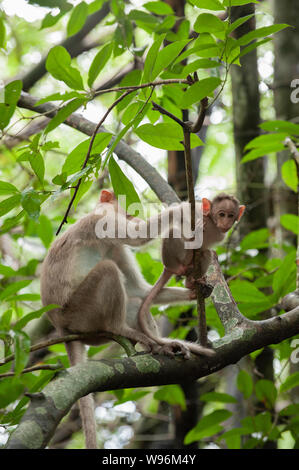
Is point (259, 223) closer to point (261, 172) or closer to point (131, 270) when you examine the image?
point (261, 172)

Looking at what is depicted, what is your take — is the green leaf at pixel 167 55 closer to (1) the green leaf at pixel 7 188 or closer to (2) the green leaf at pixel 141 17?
(1) the green leaf at pixel 7 188

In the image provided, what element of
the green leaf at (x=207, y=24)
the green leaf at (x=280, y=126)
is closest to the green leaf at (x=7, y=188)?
the green leaf at (x=207, y=24)

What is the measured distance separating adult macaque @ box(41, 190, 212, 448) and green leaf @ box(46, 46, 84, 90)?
4.15ft

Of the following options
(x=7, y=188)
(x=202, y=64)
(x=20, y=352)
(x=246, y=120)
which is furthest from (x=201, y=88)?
(x=246, y=120)

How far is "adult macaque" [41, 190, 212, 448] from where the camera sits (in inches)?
127

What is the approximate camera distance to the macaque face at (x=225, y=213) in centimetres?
326

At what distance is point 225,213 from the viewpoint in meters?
3.27

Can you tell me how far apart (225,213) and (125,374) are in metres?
1.41

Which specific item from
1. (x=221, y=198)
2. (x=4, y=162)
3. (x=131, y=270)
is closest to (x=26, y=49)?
(x=4, y=162)

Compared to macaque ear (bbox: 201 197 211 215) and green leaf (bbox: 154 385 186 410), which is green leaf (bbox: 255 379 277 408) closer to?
green leaf (bbox: 154 385 186 410)

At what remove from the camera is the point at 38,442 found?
1.62 metres

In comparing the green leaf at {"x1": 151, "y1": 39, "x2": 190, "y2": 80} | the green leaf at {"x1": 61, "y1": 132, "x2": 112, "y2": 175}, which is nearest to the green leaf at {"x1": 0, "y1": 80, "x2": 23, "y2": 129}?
the green leaf at {"x1": 61, "y1": 132, "x2": 112, "y2": 175}

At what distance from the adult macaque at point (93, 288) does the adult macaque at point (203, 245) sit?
43mm
